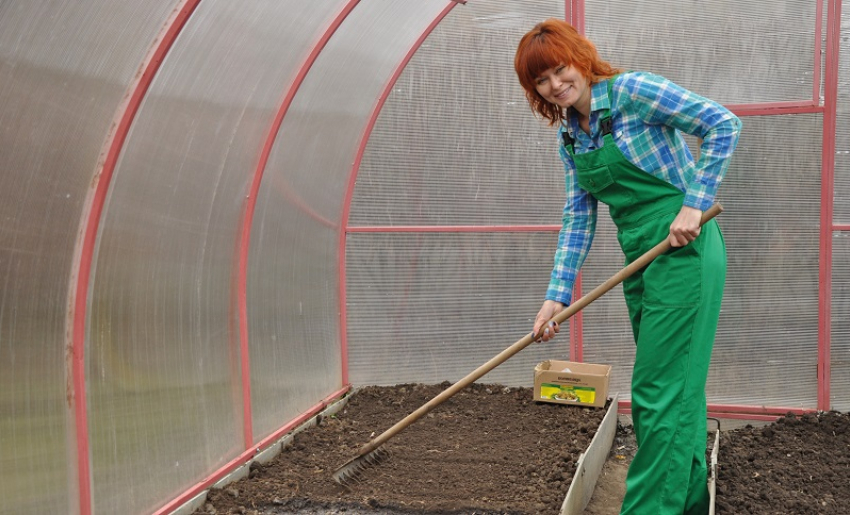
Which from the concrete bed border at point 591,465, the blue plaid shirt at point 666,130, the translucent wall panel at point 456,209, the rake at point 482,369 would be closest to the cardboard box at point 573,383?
the concrete bed border at point 591,465

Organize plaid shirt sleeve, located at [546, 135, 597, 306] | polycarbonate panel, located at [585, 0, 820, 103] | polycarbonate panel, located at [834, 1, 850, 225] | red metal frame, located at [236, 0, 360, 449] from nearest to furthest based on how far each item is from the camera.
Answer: plaid shirt sleeve, located at [546, 135, 597, 306] → red metal frame, located at [236, 0, 360, 449] → polycarbonate panel, located at [834, 1, 850, 225] → polycarbonate panel, located at [585, 0, 820, 103]

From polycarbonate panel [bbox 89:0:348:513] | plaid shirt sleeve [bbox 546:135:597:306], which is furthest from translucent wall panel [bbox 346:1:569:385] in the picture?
plaid shirt sleeve [bbox 546:135:597:306]

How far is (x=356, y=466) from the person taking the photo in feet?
14.3

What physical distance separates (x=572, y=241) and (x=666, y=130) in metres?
0.68

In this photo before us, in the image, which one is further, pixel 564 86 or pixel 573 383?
pixel 573 383

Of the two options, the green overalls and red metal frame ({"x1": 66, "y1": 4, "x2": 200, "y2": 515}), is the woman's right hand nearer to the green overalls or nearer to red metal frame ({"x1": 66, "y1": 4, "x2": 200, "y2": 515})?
the green overalls

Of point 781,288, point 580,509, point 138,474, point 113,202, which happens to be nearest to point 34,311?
point 113,202

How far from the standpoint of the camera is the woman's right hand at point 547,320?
11.6 ft

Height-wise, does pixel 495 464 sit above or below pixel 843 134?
below

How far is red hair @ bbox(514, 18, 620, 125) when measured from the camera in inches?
122

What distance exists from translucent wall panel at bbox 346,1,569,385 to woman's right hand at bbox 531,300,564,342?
7.73ft

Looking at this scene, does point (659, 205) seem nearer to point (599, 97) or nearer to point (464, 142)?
point (599, 97)

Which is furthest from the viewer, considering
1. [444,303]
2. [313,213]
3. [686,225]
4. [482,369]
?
[444,303]

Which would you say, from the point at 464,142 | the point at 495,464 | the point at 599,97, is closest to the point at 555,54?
the point at 599,97
